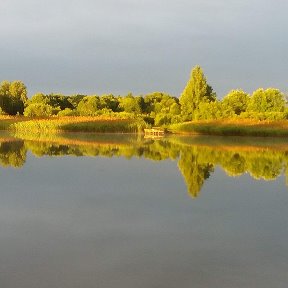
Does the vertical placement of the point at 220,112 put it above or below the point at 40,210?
above

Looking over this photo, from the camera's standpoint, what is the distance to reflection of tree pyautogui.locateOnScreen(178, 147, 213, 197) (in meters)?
15.1

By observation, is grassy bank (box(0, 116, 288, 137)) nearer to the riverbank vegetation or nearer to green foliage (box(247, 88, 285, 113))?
the riverbank vegetation

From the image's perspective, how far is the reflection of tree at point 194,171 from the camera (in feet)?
49.6

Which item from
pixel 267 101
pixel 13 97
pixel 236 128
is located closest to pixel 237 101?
pixel 267 101

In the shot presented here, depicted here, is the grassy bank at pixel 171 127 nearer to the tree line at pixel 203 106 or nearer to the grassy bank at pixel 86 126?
the grassy bank at pixel 86 126

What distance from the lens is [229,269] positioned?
7.04m

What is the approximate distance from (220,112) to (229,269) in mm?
56524

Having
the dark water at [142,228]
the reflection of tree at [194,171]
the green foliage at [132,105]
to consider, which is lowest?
the dark water at [142,228]

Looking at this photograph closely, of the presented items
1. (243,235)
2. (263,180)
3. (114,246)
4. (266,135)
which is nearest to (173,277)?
(114,246)

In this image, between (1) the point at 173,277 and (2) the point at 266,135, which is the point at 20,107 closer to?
(2) the point at 266,135

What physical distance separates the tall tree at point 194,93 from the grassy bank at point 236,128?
1266 cm

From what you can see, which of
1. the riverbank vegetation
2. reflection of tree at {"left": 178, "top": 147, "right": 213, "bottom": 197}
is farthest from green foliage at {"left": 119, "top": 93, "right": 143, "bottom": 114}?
reflection of tree at {"left": 178, "top": 147, "right": 213, "bottom": 197}

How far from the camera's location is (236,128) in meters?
50.7

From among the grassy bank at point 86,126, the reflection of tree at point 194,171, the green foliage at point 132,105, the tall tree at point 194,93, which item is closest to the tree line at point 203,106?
the tall tree at point 194,93
